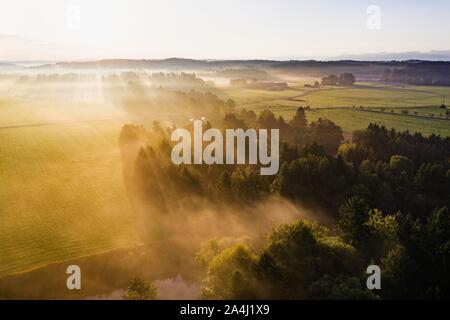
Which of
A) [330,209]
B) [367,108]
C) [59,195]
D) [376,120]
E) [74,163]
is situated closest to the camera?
[330,209]

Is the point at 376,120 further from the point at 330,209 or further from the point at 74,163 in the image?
the point at 74,163

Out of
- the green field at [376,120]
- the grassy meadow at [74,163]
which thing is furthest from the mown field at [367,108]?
the grassy meadow at [74,163]

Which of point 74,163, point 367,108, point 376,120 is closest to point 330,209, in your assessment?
point 74,163

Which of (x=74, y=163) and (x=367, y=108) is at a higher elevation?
(x=367, y=108)

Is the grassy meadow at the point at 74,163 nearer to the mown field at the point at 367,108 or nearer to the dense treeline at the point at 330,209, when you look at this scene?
the mown field at the point at 367,108
